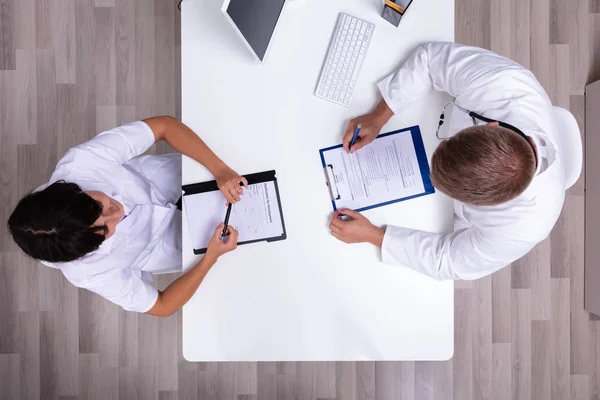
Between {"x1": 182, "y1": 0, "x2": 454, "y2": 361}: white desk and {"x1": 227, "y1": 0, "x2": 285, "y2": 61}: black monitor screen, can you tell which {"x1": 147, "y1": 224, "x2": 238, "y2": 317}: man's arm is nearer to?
{"x1": 182, "y1": 0, "x2": 454, "y2": 361}: white desk

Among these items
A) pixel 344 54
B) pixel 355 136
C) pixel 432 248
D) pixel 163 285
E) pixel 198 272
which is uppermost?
pixel 344 54

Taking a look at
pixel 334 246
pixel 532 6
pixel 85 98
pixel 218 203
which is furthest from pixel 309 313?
pixel 532 6

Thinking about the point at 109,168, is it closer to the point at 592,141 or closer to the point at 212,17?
the point at 212,17

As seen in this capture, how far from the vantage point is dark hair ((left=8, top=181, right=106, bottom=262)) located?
1.10m

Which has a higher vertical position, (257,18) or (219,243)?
(257,18)

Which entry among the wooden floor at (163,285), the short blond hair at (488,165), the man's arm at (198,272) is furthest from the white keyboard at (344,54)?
the wooden floor at (163,285)

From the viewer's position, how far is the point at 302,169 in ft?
4.43

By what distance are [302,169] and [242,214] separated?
23cm

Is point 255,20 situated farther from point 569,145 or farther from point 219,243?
point 569,145

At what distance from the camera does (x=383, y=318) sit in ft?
4.46

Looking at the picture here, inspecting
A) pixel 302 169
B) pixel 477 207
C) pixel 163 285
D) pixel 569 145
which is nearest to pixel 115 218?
pixel 302 169

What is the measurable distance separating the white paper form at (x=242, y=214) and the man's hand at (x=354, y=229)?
0.17 m

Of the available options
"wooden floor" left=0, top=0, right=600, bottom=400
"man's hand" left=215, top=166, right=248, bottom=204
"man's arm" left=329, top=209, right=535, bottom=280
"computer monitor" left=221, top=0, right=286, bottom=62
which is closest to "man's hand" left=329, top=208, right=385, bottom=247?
"man's arm" left=329, top=209, right=535, bottom=280

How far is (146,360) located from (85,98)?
1.30m
